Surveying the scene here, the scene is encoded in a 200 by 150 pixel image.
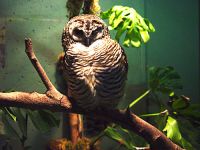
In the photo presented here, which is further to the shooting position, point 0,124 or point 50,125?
point 0,124

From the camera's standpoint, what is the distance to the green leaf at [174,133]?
1664 mm

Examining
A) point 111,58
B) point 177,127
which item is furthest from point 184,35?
point 111,58

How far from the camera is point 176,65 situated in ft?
7.87

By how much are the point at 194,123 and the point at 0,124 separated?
109 cm

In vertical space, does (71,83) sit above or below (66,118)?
above

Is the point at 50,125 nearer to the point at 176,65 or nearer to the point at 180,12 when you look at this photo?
the point at 176,65

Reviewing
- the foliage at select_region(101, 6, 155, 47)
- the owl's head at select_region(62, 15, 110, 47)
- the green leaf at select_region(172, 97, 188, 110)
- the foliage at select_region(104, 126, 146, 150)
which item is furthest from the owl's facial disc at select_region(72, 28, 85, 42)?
the green leaf at select_region(172, 97, 188, 110)

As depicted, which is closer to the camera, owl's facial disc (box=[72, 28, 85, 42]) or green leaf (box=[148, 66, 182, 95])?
owl's facial disc (box=[72, 28, 85, 42])

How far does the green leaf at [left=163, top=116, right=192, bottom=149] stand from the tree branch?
318mm

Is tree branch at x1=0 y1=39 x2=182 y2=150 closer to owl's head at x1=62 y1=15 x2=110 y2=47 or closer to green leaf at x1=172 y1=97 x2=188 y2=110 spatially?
owl's head at x1=62 y1=15 x2=110 y2=47

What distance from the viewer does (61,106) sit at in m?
1.29

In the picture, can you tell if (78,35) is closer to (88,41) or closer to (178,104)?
(88,41)

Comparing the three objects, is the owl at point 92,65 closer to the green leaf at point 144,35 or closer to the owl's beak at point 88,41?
the owl's beak at point 88,41

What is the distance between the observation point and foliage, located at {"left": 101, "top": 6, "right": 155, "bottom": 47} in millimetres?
1813
